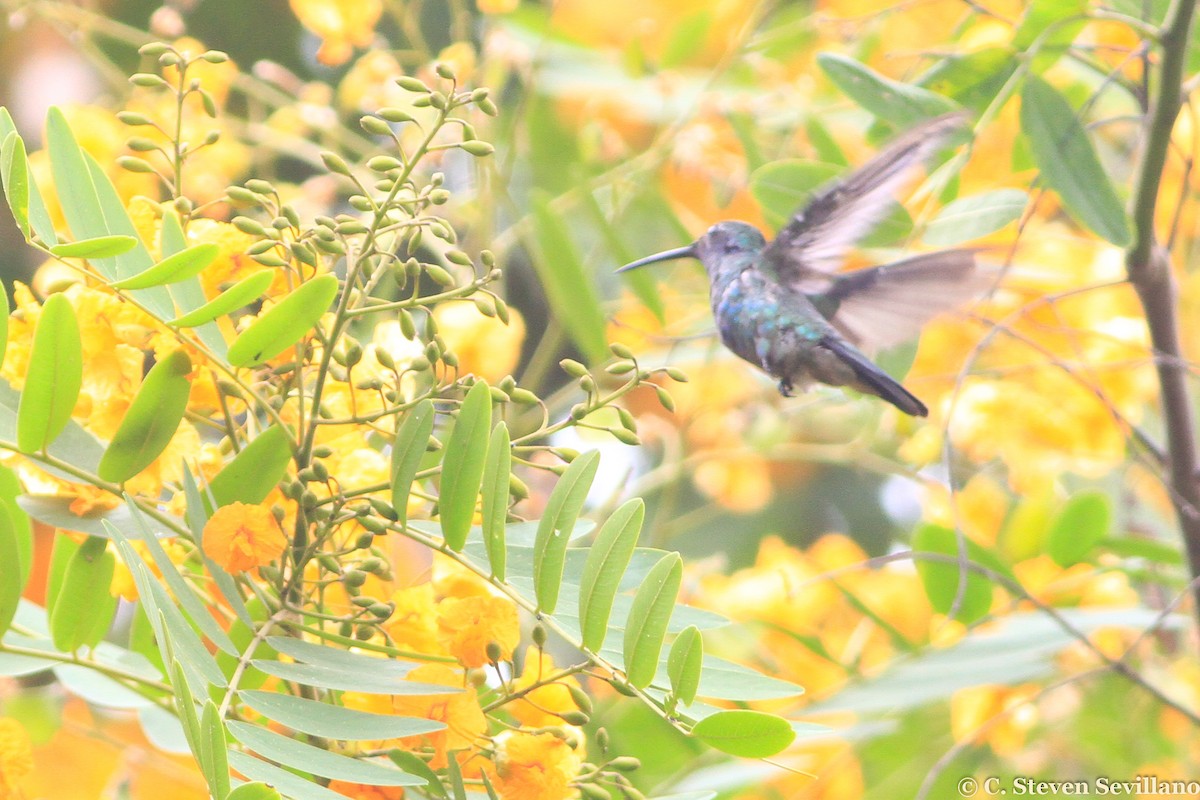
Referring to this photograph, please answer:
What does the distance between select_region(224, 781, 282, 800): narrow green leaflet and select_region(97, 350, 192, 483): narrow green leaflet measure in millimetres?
244

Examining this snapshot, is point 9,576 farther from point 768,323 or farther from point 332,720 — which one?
point 768,323

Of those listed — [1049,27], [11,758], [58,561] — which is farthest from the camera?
[1049,27]

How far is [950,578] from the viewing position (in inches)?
47.1

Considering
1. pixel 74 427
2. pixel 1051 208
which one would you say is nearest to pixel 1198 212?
pixel 1051 208

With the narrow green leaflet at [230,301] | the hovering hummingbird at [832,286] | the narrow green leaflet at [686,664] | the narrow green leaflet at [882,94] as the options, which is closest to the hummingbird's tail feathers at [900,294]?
the hovering hummingbird at [832,286]

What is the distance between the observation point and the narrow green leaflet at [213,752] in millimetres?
479

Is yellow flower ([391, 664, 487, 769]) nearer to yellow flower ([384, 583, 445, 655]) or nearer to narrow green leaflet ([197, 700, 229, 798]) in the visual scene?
yellow flower ([384, 583, 445, 655])

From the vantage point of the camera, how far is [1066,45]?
960mm

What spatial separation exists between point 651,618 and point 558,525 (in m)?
0.07

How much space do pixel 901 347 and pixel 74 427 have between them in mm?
741

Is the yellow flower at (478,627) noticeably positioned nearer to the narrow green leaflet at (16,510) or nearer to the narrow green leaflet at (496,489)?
the narrow green leaflet at (496,489)

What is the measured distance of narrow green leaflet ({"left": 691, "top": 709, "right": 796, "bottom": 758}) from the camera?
0.62 meters

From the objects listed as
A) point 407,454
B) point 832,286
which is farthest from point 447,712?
point 832,286

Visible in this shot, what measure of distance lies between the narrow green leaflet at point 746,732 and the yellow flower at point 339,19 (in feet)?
2.89
